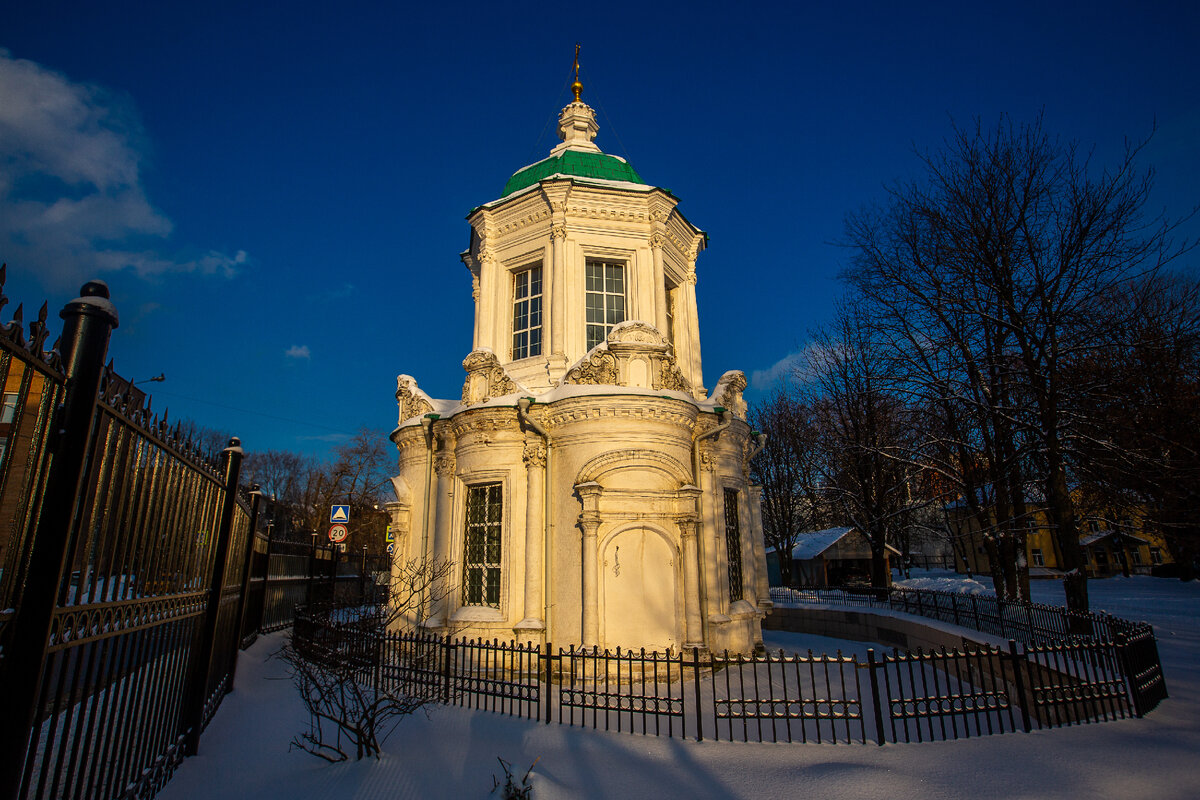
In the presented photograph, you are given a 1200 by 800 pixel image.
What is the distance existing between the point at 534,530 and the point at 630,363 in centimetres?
410

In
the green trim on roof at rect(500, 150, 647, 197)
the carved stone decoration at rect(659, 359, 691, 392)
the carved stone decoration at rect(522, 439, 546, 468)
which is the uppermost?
the green trim on roof at rect(500, 150, 647, 197)

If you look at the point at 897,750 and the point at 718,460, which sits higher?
the point at 718,460

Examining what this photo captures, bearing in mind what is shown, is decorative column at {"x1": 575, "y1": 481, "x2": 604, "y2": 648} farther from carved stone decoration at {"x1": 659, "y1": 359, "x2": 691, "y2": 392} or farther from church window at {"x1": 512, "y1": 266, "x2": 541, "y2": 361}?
church window at {"x1": 512, "y1": 266, "x2": 541, "y2": 361}

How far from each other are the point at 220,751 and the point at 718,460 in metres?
10.8

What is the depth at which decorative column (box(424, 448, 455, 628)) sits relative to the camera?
13.2 m

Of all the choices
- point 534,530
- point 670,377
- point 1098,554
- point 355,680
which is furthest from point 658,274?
point 1098,554

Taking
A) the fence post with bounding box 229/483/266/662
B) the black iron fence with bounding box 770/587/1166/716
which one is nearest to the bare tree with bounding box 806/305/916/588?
the black iron fence with bounding box 770/587/1166/716

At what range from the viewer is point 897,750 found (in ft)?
23.2

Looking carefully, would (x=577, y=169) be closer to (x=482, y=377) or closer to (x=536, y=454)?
(x=482, y=377)

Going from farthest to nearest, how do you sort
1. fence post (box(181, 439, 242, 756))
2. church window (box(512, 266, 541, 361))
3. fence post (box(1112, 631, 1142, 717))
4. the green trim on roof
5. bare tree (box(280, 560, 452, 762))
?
the green trim on roof, church window (box(512, 266, 541, 361)), fence post (box(1112, 631, 1142, 717)), bare tree (box(280, 560, 452, 762)), fence post (box(181, 439, 242, 756))

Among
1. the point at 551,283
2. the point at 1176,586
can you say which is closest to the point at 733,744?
the point at 551,283

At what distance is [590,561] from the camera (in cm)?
1184

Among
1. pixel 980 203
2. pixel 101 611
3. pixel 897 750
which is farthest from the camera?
pixel 980 203

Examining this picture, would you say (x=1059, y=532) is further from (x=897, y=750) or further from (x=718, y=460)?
(x=897, y=750)
